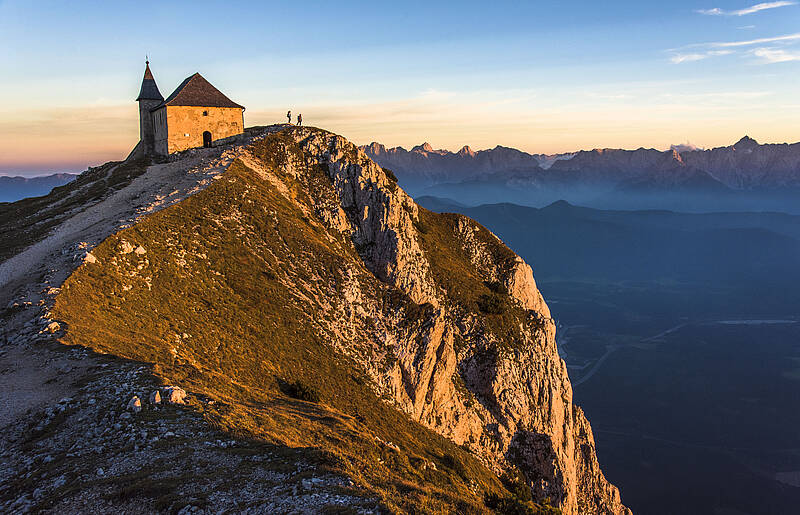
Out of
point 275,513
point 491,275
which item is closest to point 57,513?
point 275,513

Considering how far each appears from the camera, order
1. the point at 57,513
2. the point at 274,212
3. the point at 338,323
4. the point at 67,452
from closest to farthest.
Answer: the point at 57,513
the point at 67,452
the point at 338,323
the point at 274,212

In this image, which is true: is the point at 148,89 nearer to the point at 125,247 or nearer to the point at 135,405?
the point at 125,247

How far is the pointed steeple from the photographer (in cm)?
7425

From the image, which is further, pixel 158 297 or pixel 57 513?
pixel 158 297

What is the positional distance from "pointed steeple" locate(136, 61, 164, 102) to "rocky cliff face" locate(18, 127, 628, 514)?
1584cm

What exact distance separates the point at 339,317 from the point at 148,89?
56.8 m

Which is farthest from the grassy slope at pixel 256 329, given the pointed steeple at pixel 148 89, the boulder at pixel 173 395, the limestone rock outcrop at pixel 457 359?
the pointed steeple at pixel 148 89

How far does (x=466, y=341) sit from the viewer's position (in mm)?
59875

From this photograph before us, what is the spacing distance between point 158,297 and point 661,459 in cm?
16280

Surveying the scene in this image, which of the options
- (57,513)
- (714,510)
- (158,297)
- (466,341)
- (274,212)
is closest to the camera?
(57,513)

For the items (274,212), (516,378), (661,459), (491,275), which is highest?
(274,212)

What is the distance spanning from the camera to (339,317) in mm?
47906

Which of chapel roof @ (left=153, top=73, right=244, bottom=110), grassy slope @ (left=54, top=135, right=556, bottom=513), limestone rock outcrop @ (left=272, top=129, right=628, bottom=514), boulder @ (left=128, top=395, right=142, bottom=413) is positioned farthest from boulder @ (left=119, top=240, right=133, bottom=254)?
chapel roof @ (left=153, top=73, right=244, bottom=110)

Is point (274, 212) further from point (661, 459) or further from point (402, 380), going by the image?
point (661, 459)
